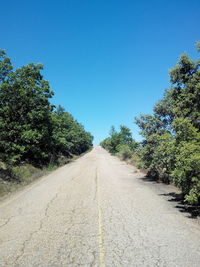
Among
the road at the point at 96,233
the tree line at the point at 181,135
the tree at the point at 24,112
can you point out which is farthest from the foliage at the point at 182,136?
the tree at the point at 24,112

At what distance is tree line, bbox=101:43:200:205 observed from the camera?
645 cm

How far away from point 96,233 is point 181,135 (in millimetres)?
4645

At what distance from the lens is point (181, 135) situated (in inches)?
286

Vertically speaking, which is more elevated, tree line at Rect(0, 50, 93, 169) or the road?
tree line at Rect(0, 50, 93, 169)

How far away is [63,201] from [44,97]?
1438cm

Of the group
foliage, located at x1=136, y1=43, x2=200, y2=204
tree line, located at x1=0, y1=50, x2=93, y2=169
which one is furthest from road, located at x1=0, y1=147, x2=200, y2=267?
tree line, located at x1=0, y1=50, x2=93, y2=169

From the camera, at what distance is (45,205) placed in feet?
25.5

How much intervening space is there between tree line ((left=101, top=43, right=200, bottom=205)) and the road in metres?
1.36

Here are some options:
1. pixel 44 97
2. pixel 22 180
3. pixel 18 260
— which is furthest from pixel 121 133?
pixel 18 260

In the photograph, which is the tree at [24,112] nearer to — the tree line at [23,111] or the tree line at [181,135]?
the tree line at [23,111]

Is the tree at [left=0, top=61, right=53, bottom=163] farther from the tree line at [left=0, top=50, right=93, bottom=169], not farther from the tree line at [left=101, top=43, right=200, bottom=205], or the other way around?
the tree line at [left=101, top=43, right=200, bottom=205]

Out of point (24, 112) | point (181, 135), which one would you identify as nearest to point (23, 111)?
point (24, 112)

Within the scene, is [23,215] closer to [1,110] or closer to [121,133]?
[1,110]

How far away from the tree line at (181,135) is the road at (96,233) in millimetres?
1360
